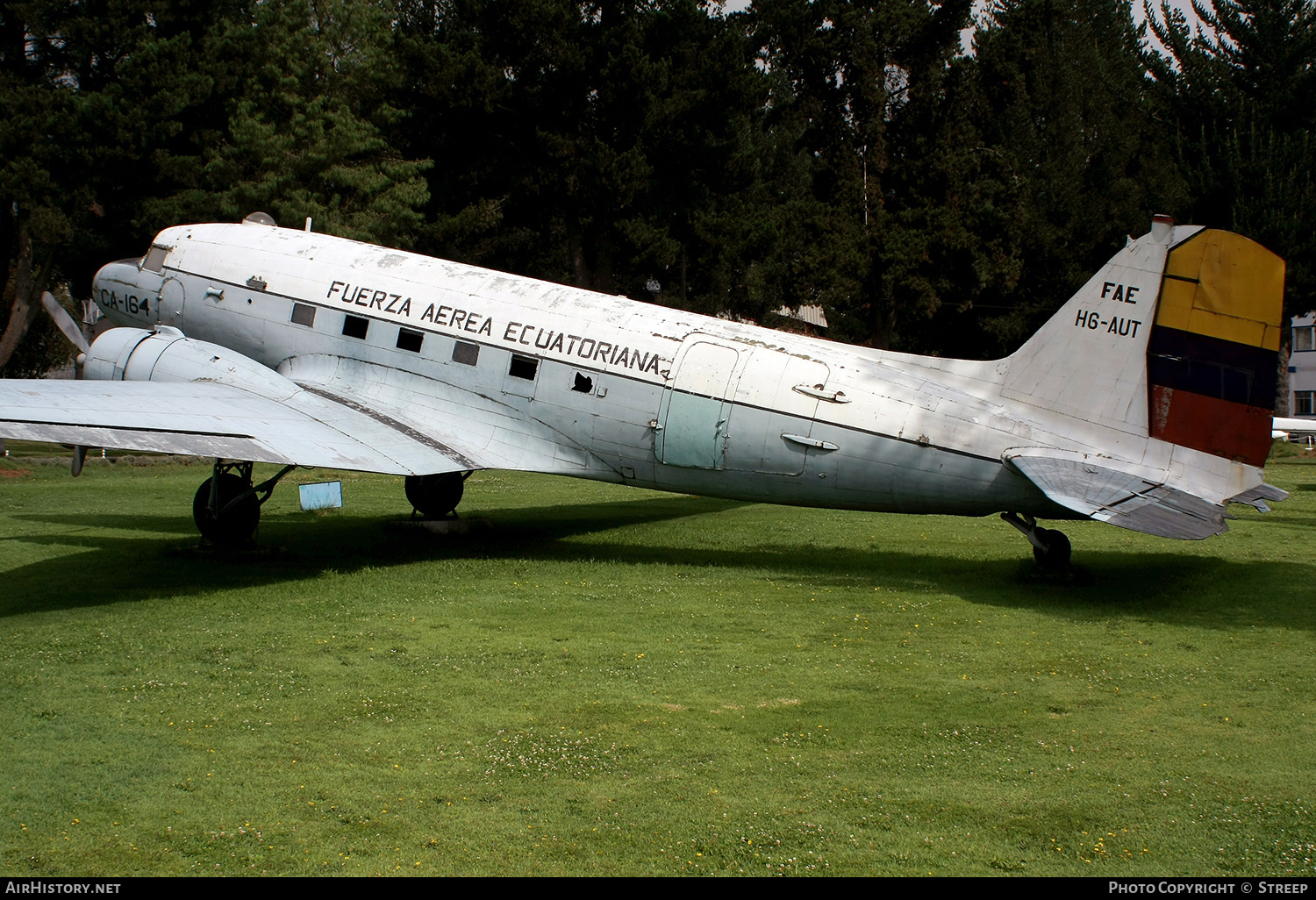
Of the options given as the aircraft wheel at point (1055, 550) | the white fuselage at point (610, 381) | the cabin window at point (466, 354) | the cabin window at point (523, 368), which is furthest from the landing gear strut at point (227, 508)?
the aircraft wheel at point (1055, 550)

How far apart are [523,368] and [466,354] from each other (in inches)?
35.8

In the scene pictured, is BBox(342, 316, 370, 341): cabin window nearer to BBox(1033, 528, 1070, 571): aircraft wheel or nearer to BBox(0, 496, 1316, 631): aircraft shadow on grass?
BBox(0, 496, 1316, 631): aircraft shadow on grass

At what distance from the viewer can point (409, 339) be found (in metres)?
14.9

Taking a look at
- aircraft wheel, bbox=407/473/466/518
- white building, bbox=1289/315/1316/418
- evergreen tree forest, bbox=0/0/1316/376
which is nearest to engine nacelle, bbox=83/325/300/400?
aircraft wheel, bbox=407/473/466/518

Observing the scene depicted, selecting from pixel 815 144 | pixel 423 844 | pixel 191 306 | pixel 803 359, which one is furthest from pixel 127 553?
pixel 815 144

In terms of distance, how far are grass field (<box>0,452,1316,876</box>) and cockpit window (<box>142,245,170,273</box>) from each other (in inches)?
182

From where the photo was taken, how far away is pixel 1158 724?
7.52 metres

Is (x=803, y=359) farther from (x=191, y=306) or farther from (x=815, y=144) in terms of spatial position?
(x=815, y=144)

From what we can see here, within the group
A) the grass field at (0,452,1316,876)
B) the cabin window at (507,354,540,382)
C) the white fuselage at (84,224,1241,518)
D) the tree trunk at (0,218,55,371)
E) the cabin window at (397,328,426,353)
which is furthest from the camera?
the tree trunk at (0,218,55,371)

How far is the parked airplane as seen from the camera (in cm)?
1138

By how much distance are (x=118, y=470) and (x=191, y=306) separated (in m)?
10.4

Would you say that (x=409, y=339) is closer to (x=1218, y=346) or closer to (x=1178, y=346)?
(x=1178, y=346)

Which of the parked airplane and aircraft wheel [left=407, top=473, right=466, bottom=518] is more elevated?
the parked airplane

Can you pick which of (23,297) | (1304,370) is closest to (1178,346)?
(23,297)
